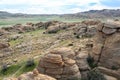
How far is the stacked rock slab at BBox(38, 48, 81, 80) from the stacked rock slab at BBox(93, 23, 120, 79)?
541 cm

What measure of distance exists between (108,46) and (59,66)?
31.8 feet

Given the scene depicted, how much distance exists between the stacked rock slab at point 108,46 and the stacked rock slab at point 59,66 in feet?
17.8

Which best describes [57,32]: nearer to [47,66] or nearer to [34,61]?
[34,61]

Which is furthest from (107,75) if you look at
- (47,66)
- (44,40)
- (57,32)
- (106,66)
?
(57,32)

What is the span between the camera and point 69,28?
110750 millimetres

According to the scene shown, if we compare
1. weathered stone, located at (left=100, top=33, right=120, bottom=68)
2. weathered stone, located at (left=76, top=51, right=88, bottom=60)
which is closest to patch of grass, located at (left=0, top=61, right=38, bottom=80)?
weathered stone, located at (left=76, top=51, right=88, bottom=60)

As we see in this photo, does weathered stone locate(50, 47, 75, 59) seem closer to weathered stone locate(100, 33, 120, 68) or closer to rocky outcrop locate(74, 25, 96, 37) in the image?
weathered stone locate(100, 33, 120, 68)

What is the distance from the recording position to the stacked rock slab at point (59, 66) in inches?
1983

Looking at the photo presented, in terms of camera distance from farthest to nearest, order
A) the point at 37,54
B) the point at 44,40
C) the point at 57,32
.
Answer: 1. the point at 57,32
2. the point at 44,40
3. the point at 37,54

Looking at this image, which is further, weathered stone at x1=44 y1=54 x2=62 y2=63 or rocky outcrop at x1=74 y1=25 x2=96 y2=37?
rocky outcrop at x1=74 y1=25 x2=96 y2=37

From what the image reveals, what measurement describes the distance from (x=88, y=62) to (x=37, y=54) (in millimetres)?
23970

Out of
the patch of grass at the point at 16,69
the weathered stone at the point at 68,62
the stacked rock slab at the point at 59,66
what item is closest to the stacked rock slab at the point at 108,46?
the stacked rock slab at the point at 59,66

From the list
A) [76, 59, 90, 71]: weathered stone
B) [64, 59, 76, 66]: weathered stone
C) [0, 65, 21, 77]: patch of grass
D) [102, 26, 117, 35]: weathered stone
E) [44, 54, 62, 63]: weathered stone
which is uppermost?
[102, 26, 117, 35]: weathered stone

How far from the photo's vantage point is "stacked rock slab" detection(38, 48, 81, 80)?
165 feet
